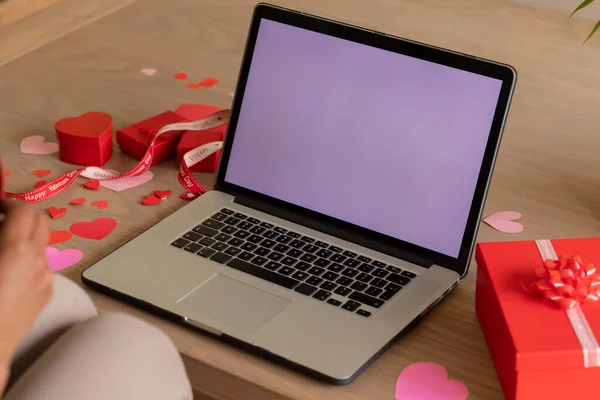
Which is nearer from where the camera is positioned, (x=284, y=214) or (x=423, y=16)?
(x=284, y=214)

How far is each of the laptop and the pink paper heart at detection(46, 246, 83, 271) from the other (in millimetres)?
47

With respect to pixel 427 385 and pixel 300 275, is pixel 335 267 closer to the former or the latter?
pixel 300 275

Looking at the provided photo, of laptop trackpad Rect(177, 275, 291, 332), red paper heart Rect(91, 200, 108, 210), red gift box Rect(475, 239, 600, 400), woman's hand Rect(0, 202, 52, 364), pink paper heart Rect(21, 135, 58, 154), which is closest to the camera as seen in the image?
woman's hand Rect(0, 202, 52, 364)

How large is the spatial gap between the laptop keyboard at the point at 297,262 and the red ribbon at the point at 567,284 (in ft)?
0.52

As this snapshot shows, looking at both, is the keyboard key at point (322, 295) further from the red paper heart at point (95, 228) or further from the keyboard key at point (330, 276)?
the red paper heart at point (95, 228)

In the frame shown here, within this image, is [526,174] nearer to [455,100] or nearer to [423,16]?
[455,100]

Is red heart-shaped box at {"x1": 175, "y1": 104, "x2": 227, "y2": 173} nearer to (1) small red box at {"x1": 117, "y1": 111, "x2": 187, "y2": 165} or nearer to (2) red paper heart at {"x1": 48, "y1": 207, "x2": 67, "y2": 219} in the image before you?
(1) small red box at {"x1": 117, "y1": 111, "x2": 187, "y2": 165}

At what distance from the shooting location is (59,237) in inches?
37.9

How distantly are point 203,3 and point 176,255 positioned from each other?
2.55ft

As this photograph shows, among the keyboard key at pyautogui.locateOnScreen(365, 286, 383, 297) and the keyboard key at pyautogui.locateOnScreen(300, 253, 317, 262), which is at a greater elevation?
the keyboard key at pyautogui.locateOnScreen(365, 286, 383, 297)

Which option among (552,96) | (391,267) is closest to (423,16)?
(552,96)

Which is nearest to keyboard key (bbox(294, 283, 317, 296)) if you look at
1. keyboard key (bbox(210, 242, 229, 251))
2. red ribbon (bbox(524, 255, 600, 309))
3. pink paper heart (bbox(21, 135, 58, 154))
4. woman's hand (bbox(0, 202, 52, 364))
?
keyboard key (bbox(210, 242, 229, 251))

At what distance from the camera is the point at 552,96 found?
4.17ft

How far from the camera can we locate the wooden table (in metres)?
0.80
